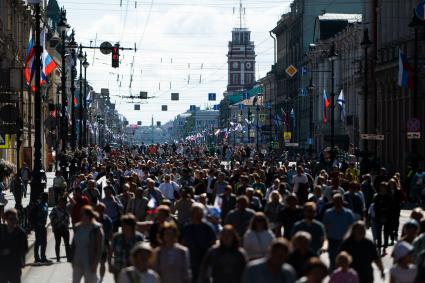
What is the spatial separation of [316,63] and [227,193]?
96.1 metres

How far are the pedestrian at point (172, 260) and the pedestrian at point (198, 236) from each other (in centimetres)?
189

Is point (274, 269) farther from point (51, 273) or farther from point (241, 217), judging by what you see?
point (51, 273)

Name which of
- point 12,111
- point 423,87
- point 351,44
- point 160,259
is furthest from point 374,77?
point 160,259

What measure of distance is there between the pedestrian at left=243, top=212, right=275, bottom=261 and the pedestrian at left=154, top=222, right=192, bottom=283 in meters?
1.77

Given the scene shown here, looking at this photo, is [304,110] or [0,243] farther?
[304,110]

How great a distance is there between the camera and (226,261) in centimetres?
1413

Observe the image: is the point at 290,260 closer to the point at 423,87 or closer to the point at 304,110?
the point at 423,87

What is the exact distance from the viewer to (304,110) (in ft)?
424

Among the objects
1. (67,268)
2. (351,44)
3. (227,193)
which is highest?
(351,44)

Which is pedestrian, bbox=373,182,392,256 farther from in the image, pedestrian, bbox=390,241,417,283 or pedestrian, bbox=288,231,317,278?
pedestrian, bbox=288,231,317,278

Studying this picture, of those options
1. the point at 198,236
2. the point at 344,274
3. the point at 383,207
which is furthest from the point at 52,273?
the point at 344,274

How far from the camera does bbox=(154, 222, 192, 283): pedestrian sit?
1428 cm

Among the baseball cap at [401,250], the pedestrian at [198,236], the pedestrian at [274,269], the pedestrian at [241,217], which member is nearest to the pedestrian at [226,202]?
the pedestrian at [241,217]

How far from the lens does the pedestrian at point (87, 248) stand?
17.3m
